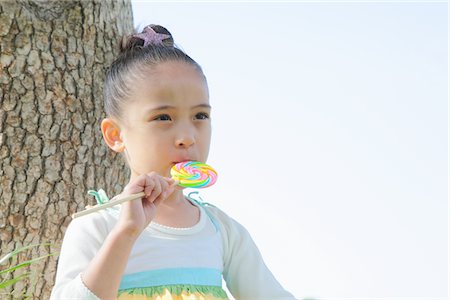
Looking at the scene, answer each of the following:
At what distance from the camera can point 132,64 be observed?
2684 millimetres

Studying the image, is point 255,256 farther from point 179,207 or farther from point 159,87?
point 159,87

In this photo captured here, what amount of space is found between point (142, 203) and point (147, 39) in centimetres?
80

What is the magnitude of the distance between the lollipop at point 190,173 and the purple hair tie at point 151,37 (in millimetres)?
575

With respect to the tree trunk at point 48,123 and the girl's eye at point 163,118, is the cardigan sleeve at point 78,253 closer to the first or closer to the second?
the girl's eye at point 163,118

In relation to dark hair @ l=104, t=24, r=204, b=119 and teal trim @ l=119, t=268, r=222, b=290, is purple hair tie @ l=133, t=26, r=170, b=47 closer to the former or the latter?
dark hair @ l=104, t=24, r=204, b=119

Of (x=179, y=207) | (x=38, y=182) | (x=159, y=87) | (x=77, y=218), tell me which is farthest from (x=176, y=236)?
(x=38, y=182)

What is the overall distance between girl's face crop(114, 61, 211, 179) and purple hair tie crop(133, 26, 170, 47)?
0.25m

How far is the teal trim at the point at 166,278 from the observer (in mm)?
2447

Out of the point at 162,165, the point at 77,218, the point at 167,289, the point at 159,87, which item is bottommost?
the point at 167,289

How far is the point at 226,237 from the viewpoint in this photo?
8.95 feet

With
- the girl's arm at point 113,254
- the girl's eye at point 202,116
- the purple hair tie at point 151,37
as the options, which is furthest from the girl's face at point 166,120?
the purple hair tie at point 151,37

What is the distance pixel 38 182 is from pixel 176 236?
1265 mm

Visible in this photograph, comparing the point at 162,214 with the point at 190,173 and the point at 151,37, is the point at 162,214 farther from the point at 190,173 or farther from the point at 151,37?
the point at 151,37

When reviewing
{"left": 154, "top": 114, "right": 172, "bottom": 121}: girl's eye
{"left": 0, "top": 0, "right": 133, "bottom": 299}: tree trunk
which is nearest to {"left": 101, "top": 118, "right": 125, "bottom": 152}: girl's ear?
{"left": 154, "top": 114, "right": 172, "bottom": 121}: girl's eye
